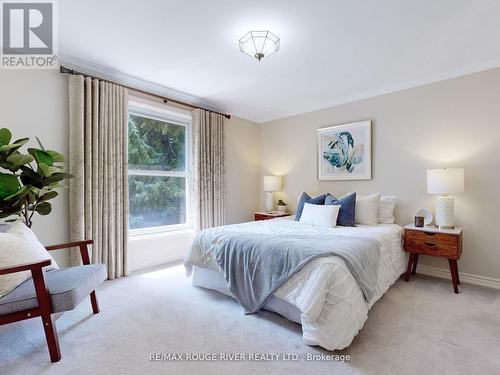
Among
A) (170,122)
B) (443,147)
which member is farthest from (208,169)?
(443,147)

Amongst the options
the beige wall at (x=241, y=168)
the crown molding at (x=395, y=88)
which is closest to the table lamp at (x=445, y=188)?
the crown molding at (x=395, y=88)

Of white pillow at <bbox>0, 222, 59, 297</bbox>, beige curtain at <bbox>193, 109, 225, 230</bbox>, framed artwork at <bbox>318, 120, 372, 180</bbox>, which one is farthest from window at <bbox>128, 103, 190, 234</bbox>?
framed artwork at <bbox>318, 120, 372, 180</bbox>

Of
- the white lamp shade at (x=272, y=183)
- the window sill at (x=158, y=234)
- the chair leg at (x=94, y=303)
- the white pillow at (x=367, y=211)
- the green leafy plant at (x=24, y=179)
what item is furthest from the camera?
the white lamp shade at (x=272, y=183)

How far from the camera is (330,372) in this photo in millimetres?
1518

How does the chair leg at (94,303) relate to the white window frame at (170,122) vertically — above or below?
below

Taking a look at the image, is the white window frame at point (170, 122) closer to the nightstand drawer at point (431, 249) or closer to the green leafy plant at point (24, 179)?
the green leafy plant at point (24, 179)

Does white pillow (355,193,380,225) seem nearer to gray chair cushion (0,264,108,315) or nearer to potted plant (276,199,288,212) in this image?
potted plant (276,199,288,212)

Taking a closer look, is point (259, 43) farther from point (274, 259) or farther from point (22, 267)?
point (22, 267)

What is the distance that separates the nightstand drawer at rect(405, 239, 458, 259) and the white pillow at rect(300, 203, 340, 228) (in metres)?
0.82

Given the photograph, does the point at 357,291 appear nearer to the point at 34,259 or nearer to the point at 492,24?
the point at 34,259

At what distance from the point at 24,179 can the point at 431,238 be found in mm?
3972

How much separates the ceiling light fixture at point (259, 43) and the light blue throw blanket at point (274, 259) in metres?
1.72

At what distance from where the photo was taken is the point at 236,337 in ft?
6.11

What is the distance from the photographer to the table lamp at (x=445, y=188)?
2.63m
